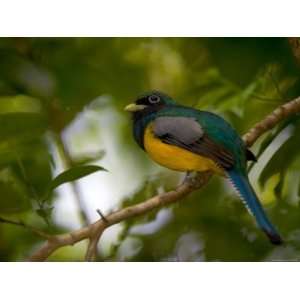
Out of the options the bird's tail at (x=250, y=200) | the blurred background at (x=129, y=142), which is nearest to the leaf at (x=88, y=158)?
the blurred background at (x=129, y=142)

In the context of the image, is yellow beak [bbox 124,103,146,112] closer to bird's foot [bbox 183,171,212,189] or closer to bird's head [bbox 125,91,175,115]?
bird's head [bbox 125,91,175,115]

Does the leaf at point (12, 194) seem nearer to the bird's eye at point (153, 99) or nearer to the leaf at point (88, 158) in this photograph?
the leaf at point (88, 158)

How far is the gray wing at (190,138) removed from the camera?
2.14 metres

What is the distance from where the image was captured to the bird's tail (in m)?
2.13

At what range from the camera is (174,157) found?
7.10 feet

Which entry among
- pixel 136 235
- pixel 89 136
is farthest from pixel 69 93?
pixel 136 235

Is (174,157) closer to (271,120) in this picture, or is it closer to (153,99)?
(153,99)

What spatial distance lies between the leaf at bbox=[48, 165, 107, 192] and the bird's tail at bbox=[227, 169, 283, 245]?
0.40 m

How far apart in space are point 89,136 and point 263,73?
541 millimetres

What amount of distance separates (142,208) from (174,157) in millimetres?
177

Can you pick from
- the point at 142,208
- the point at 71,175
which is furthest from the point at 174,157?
the point at 71,175

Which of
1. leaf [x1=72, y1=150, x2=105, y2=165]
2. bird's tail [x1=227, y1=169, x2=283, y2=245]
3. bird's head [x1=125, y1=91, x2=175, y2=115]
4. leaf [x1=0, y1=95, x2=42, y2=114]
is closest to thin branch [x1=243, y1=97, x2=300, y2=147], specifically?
bird's tail [x1=227, y1=169, x2=283, y2=245]

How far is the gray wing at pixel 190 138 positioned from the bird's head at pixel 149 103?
0.04 m
